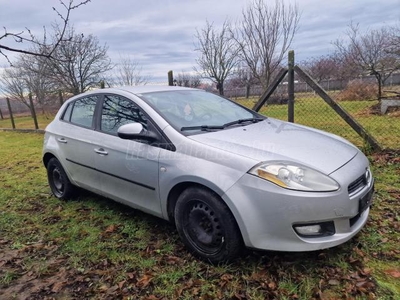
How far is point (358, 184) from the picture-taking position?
2.35 meters

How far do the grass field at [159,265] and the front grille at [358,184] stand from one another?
59cm

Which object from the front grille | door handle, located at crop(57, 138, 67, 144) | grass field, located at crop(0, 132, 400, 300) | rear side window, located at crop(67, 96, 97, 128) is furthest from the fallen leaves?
door handle, located at crop(57, 138, 67, 144)

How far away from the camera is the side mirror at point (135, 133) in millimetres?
2705

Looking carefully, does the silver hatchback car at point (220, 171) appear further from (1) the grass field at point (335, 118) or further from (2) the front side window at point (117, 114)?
(1) the grass field at point (335, 118)

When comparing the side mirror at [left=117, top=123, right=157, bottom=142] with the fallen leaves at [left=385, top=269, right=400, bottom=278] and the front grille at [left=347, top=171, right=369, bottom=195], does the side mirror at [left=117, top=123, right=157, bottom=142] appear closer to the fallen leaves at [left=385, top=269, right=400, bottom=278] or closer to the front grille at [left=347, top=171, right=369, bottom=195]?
the front grille at [left=347, top=171, right=369, bottom=195]

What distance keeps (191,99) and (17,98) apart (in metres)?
28.9

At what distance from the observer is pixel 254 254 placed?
102 inches

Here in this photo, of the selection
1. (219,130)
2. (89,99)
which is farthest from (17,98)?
(219,130)

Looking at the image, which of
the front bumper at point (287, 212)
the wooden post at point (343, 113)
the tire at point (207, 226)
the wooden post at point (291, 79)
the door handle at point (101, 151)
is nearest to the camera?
the front bumper at point (287, 212)

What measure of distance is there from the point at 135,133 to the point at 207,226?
1041 mm

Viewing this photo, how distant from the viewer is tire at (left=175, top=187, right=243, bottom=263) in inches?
90.8

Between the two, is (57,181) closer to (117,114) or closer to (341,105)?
(117,114)

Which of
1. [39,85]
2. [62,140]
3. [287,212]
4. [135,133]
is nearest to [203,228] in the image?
[287,212]

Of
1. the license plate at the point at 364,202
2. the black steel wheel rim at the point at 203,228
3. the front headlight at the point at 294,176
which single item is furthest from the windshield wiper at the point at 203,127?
the license plate at the point at 364,202
